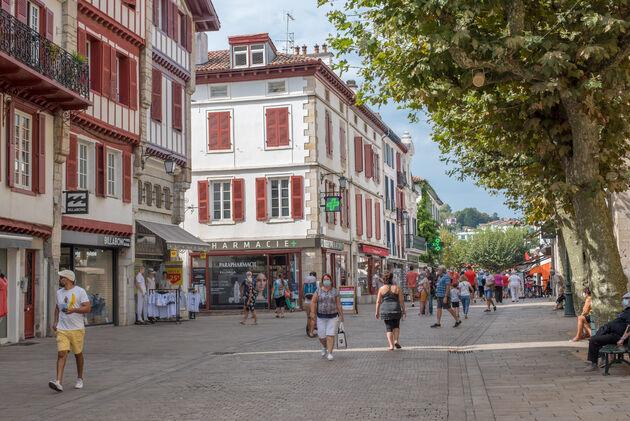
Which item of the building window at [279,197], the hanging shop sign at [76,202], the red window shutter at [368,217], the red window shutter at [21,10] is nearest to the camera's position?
the red window shutter at [21,10]

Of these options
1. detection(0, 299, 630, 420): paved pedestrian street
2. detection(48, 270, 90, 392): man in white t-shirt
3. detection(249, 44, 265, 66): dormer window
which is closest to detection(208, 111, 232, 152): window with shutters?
detection(249, 44, 265, 66): dormer window

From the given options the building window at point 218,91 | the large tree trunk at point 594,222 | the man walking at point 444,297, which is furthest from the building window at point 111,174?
the large tree trunk at point 594,222

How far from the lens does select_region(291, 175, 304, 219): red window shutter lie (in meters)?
37.1

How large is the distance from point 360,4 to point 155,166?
14824 mm

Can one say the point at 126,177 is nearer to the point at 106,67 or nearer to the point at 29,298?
the point at 106,67

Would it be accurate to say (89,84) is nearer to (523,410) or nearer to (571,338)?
(571,338)

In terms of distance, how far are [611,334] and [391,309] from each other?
5.26 m

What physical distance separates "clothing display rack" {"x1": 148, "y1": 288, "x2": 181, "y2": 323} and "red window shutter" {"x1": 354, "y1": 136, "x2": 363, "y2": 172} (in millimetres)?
20378

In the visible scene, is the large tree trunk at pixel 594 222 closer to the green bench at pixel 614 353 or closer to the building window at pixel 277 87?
the green bench at pixel 614 353

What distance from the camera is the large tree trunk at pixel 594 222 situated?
520 inches

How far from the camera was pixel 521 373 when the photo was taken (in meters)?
11.5

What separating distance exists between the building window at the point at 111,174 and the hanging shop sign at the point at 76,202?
337 cm

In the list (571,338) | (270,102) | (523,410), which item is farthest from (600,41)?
(270,102)

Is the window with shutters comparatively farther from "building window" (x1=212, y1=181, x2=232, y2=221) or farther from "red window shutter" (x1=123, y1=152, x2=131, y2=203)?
"red window shutter" (x1=123, y1=152, x2=131, y2=203)
